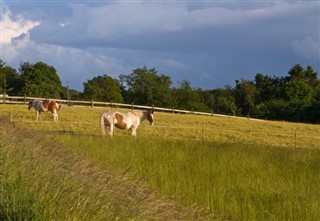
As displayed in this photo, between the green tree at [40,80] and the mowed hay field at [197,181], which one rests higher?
the green tree at [40,80]

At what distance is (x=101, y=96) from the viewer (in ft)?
293

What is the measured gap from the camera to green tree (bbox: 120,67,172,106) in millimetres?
90812

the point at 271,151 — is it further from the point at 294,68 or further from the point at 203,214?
the point at 294,68

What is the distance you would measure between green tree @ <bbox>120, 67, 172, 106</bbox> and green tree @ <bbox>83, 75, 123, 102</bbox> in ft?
9.10

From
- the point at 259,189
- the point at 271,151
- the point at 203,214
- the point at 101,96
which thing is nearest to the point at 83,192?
the point at 203,214

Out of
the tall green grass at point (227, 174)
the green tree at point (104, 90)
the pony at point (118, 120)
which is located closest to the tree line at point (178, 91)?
the green tree at point (104, 90)

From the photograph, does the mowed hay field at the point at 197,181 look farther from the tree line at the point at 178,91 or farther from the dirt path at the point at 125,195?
the tree line at the point at 178,91

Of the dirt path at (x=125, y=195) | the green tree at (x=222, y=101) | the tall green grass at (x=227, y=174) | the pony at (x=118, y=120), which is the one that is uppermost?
the green tree at (x=222, y=101)

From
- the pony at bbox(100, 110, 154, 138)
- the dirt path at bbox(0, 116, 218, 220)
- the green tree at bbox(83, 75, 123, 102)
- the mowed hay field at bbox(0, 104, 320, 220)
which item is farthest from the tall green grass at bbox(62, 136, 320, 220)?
the green tree at bbox(83, 75, 123, 102)

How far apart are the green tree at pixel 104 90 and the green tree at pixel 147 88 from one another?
277cm

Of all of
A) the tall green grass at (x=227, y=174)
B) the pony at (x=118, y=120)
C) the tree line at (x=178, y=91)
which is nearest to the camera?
the tall green grass at (x=227, y=174)

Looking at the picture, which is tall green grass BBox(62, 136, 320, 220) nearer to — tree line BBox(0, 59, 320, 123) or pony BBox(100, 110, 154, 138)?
pony BBox(100, 110, 154, 138)

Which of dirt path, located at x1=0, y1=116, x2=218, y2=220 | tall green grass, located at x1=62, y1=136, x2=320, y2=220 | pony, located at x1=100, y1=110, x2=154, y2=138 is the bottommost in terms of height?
tall green grass, located at x1=62, y1=136, x2=320, y2=220

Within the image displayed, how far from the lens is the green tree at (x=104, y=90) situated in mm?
89125
